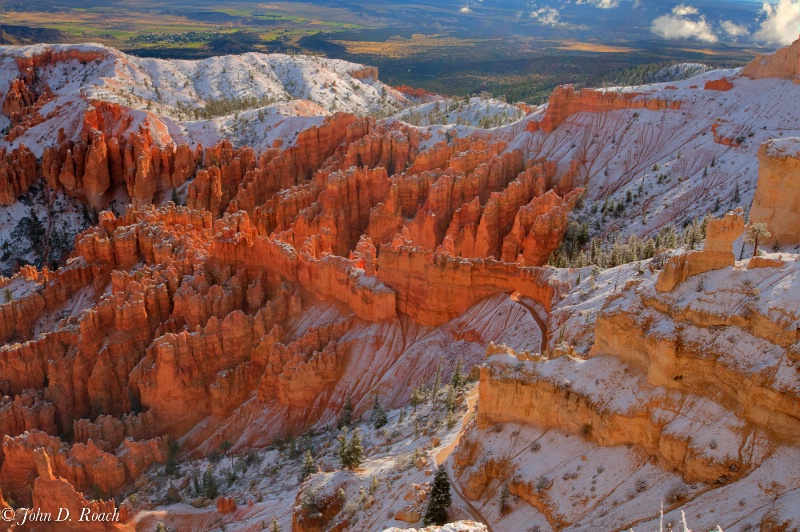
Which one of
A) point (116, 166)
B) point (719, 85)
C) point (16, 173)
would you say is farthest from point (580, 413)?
point (16, 173)

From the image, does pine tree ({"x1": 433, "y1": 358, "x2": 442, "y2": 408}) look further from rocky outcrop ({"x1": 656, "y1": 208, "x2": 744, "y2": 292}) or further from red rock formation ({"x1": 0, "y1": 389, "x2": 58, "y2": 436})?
red rock formation ({"x1": 0, "y1": 389, "x2": 58, "y2": 436})

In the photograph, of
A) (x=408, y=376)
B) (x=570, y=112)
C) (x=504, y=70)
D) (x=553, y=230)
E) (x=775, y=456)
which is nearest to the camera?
(x=775, y=456)

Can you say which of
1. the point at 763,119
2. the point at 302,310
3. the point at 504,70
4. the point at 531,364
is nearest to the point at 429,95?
the point at 504,70

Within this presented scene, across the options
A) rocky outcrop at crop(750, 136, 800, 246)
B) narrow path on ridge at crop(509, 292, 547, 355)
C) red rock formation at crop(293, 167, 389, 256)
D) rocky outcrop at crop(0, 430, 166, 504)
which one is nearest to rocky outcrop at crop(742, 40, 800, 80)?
rocky outcrop at crop(750, 136, 800, 246)

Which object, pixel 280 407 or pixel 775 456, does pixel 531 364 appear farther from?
pixel 280 407

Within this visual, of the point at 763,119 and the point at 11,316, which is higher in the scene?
the point at 763,119

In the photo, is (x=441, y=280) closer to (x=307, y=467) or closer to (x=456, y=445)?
(x=307, y=467)
